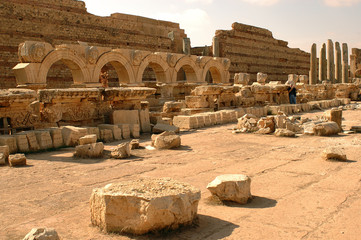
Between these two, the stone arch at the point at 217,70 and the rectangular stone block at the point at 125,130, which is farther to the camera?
the stone arch at the point at 217,70

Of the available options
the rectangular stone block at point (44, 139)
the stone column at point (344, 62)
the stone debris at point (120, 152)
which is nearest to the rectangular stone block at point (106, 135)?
the rectangular stone block at point (44, 139)

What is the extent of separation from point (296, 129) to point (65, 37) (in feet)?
46.4

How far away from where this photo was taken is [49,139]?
6.73 meters

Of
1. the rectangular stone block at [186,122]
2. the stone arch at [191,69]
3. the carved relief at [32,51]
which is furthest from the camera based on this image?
the stone arch at [191,69]

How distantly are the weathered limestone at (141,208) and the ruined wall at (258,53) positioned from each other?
26238 mm

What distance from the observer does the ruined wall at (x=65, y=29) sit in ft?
53.6

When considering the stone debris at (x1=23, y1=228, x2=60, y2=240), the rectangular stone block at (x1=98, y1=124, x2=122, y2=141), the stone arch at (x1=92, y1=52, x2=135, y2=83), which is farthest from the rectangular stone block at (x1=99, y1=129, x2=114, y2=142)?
the stone arch at (x1=92, y1=52, x2=135, y2=83)

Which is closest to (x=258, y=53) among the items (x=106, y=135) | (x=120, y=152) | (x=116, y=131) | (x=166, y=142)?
(x=116, y=131)

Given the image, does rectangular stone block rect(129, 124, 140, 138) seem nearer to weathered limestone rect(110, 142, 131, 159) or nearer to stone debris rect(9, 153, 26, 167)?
weathered limestone rect(110, 142, 131, 159)

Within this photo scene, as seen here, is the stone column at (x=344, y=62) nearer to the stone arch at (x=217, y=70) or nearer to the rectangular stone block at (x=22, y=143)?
the stone arch at (x=217, y=70)

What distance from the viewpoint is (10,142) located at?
615 cm

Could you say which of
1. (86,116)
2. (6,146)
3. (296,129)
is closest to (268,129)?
(296,129)

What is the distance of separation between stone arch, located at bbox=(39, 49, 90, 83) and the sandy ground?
6555mm

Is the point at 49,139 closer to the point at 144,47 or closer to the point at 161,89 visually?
the point at 161,89
